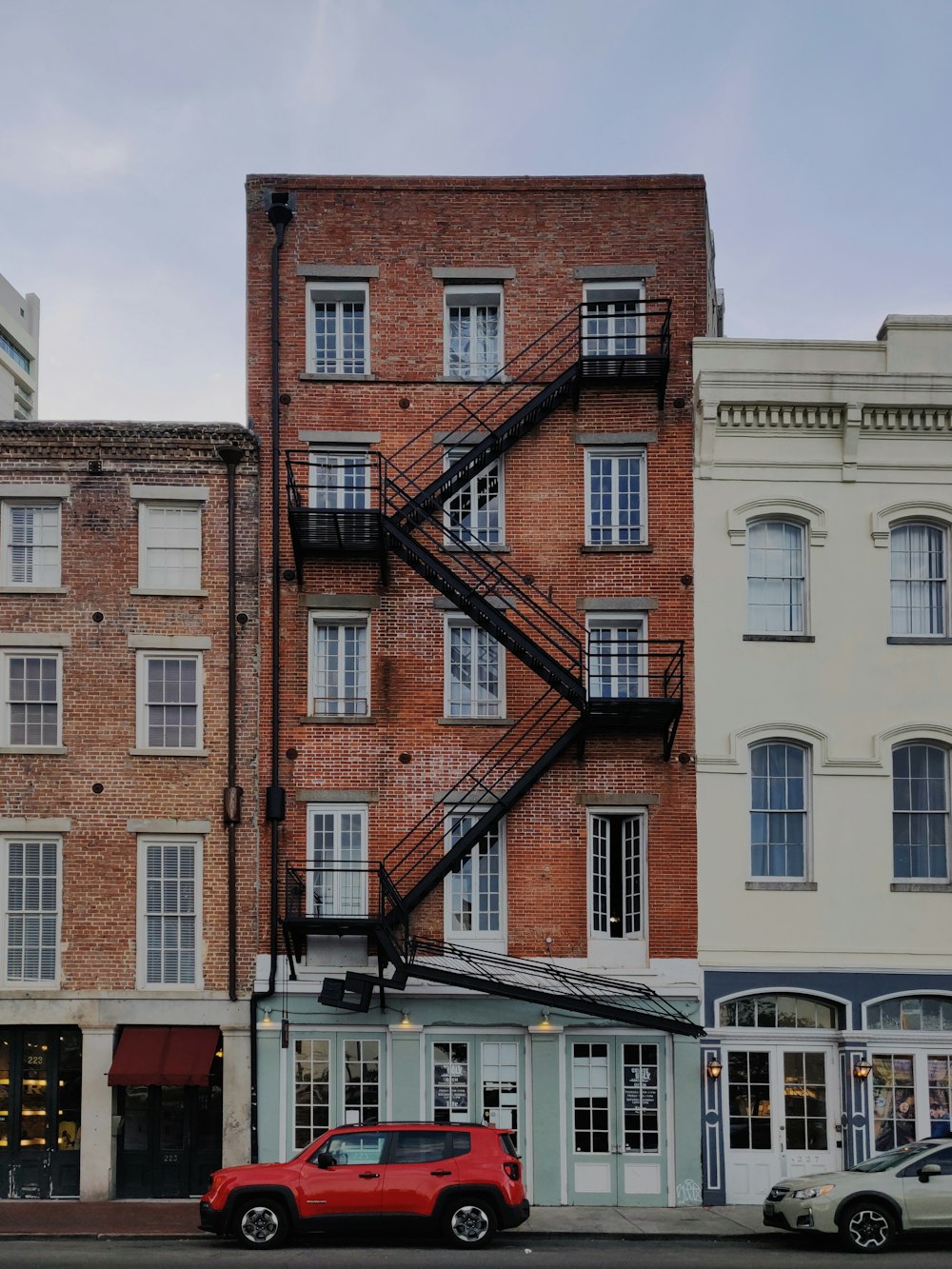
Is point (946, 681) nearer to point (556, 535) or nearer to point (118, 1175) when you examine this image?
point (556, 535)

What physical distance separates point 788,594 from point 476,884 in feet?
23.9

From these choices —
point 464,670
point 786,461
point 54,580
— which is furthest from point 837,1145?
point 54,580

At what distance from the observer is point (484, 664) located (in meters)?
24.5

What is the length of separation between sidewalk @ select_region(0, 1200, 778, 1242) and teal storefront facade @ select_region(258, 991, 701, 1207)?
0.91 metres

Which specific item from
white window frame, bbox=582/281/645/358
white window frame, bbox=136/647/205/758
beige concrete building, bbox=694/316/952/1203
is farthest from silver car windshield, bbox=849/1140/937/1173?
white window frame, bbox=582/281/645/358

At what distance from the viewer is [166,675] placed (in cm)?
2434

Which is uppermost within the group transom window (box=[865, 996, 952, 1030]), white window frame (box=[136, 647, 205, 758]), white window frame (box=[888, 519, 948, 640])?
white window frame (box=[888, 519, 948, 640])

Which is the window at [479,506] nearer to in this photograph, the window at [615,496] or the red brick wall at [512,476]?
the red brick wall at [512,476]

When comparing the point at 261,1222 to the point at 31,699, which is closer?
the point at 261,1222

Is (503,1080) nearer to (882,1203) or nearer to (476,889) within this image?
(476,889)

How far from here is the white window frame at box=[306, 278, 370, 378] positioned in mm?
25156

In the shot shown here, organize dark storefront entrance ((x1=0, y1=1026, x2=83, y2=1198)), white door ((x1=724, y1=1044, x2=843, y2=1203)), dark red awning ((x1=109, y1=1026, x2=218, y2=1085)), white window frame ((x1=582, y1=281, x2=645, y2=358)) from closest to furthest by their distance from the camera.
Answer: dark red awning ((x1=109, y1=1026, x2=218, y2=1085))
white door ((x1=724, y1=1044, x2=843, y2=1203))
dark storefront entrance ((x1=0, y1=1026, x2=83, y2=1198))
white window frame ((x1=582, y1=281, x2=645, y2=358))

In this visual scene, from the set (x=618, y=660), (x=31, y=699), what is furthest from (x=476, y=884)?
(x=31, y=699)

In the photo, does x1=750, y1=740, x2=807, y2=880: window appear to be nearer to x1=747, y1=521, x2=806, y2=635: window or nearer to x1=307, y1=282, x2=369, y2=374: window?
x1=747, y1=521, x2=806, y2=635: window
